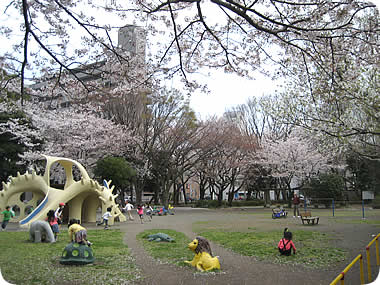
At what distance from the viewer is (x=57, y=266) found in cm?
648

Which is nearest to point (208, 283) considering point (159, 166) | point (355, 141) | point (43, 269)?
point (43, 269)

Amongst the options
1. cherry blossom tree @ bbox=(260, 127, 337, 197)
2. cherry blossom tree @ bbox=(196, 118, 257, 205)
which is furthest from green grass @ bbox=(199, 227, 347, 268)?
cherry blossom tree @ bbox=(260, 127, 337, 197)

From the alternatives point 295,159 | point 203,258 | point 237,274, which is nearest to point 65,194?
point 203,258

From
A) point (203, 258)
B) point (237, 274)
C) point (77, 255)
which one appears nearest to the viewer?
point (237, 274)

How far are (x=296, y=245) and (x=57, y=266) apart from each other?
6263mm

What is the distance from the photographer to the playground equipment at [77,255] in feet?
21.5

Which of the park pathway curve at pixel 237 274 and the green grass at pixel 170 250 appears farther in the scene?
the green grass at pixel 170 250

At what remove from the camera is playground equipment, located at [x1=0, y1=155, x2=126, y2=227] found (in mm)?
13641

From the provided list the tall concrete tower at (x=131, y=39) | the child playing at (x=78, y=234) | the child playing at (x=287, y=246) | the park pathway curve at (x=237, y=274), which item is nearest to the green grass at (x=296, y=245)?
the child playing at (x=287, y=246)

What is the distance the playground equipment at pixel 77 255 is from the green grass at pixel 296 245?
12.3 ft

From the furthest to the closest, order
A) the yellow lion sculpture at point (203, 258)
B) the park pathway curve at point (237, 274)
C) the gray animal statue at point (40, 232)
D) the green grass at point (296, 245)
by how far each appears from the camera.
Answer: the gray animal statue at point (40, 232), the green grass at point (296, 245), the yellow lion sculpture at point (203, 258), the park pathway curve at point (237, 274)

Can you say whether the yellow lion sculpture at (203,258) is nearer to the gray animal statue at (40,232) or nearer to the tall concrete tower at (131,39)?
the tall concrete tower at (131,39)

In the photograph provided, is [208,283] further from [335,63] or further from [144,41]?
[144,41]

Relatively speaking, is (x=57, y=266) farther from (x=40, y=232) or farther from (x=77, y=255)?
(x=40, y=232)
